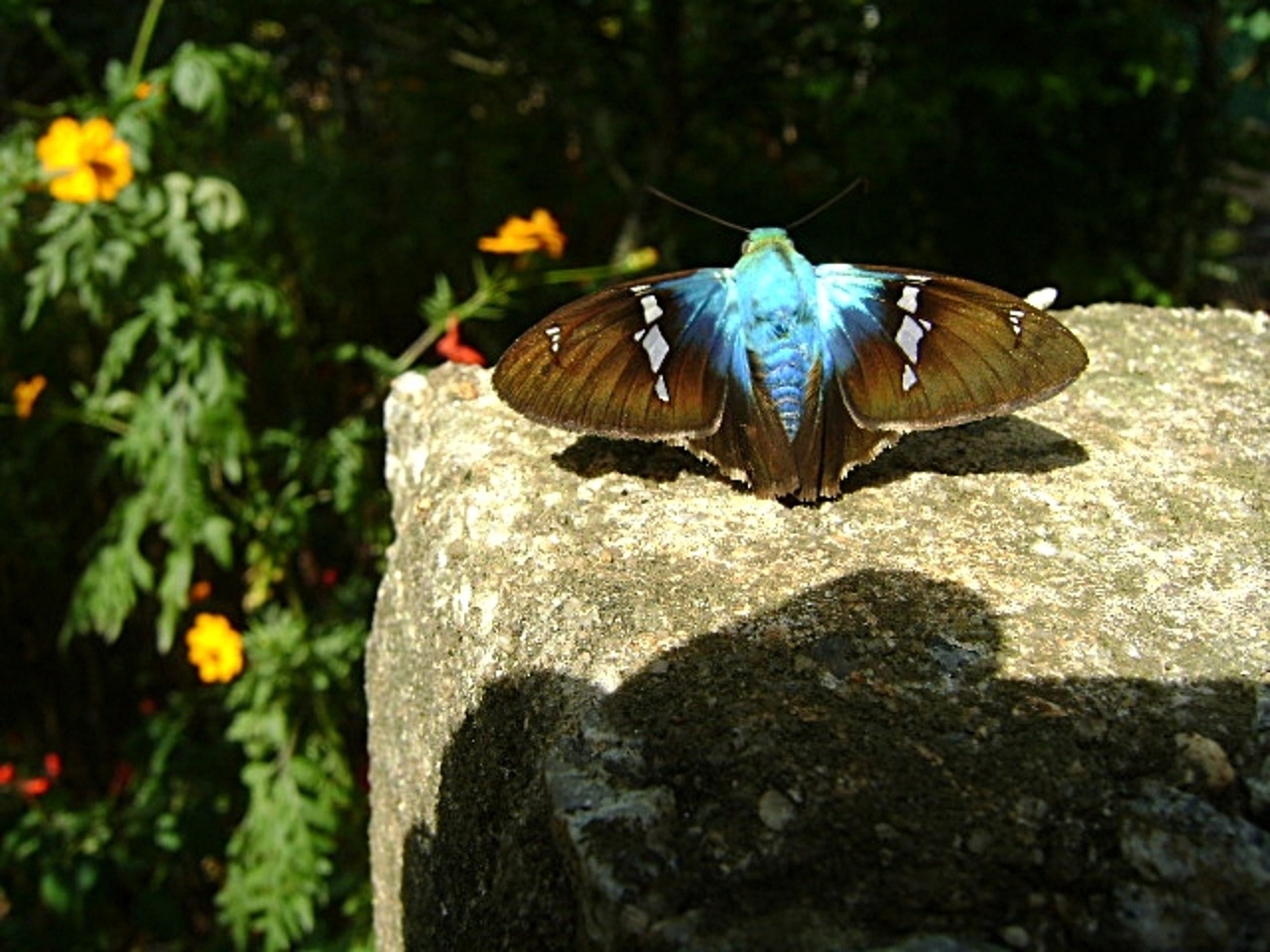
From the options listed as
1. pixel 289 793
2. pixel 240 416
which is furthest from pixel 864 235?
pixel 289 793

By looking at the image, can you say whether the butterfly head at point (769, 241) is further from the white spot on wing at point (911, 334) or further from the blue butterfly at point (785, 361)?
the white spot on wing at point (911, 334)

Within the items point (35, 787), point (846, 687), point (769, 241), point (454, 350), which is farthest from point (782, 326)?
point (35, 787)

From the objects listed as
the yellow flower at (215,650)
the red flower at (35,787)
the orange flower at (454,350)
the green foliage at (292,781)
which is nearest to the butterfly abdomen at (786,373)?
the orange flower at (454,350)

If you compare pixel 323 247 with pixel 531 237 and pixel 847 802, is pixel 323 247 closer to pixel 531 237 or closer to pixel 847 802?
pixel 531 237

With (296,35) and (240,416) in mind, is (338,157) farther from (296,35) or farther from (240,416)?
(240,416)

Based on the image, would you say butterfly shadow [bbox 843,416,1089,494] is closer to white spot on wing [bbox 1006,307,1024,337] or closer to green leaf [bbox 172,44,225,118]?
white spot on wing [bbox 1006,307,1024,337]

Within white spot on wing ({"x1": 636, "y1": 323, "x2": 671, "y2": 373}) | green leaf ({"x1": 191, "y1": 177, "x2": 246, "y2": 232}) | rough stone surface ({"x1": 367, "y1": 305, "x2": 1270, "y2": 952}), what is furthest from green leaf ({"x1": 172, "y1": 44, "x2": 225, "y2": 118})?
white spot on wing ({"x1": 636, "y1": 323, "x2": 671, "y2": 373})

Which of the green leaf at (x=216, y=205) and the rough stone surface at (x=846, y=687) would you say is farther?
the green leaf at (x=216, y=205)
